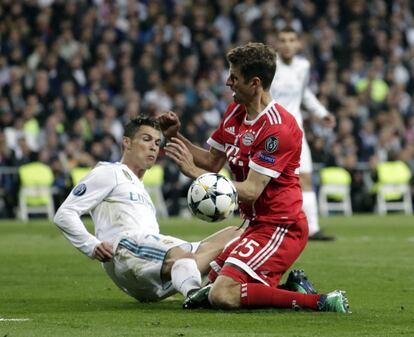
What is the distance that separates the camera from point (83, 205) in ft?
30.7

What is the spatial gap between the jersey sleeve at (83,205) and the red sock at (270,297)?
1217 millimetres

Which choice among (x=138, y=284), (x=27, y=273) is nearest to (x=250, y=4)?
(x=27, y=273)

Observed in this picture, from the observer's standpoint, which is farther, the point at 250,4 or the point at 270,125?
the point at 250,4

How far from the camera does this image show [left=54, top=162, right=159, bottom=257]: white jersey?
935 cm

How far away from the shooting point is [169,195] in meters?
24.7

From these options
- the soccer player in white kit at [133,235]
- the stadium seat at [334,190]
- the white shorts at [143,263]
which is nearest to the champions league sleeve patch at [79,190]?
the soccer player in white kit at [133,235]

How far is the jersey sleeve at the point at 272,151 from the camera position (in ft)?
28.9

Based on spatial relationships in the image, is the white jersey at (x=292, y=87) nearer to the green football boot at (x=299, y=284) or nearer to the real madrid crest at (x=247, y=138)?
the real madrid crest at (x=247, y=138)

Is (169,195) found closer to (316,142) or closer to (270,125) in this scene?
(316,142)

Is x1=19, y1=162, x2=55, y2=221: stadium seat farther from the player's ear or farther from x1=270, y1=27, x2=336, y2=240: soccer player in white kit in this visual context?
the player's ear

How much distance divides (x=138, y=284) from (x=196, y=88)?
17749 millimetres

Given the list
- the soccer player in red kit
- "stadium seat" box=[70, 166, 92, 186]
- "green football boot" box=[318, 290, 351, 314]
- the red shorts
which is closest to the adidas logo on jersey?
the soccer player in red kit

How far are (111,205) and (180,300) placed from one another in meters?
0.99

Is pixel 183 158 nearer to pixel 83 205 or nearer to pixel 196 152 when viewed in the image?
pixel 196 152
